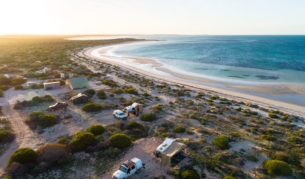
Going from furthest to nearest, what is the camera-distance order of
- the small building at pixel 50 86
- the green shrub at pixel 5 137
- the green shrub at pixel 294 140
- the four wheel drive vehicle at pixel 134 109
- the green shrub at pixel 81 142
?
1. the small building at pixel 50 86
2. the four wheel drive vehicle at pixel 134 109
3. the green shrub at pixel 294 140
4. the green shrub at pixel 5 137
5. the green shrub at pixel 81 142

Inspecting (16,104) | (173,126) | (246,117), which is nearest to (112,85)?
(16,104)

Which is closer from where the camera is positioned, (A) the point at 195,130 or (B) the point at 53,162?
(B) the point at 53,162

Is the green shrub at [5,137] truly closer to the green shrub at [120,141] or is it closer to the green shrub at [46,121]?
the green shrub at [46,121]

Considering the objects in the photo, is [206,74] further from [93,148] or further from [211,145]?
[93,148]

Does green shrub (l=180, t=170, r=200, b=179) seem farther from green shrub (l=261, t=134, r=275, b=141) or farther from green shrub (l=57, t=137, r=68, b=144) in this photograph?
green shrub (l=57, t=137, r=68, b=144)

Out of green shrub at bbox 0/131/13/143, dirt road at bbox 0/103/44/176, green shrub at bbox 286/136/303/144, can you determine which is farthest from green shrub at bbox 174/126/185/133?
green shrub at bbox 0/131/13/143

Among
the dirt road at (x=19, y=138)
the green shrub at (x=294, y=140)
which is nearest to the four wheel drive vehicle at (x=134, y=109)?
the dirt road at (x=19, y=138)
